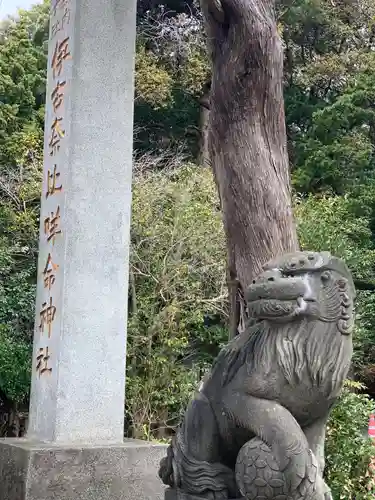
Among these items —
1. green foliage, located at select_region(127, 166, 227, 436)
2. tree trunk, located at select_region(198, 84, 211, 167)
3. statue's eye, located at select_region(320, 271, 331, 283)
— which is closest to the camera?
statue's eye, located at select_region(320, 271, 331, 283)

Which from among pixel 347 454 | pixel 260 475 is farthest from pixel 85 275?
pixel 347 454

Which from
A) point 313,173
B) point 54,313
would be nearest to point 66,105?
point 54,313

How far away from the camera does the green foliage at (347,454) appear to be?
513cm

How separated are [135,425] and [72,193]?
228 inches

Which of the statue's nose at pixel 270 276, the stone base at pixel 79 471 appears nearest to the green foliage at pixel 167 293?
the stone base at pixel 79 471

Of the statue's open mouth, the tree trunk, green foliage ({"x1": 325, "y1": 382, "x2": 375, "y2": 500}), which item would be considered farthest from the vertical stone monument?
the tree trunk

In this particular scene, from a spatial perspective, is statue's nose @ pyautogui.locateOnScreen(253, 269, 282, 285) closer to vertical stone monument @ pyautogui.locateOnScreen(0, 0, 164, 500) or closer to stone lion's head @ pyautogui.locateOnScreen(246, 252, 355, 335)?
stone lion's head @ pyautogui.locateOnScreen(246, 252, 355, 335)

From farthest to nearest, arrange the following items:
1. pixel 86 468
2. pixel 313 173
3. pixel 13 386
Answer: pixel 313 173
pixel 13 386
pixel 86 468

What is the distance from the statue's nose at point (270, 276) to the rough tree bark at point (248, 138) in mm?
1698

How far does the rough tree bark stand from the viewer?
3.87m

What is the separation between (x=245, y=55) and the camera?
401 centimetres

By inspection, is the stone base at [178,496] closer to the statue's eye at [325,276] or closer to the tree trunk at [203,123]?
the statue's eye at [325,276]

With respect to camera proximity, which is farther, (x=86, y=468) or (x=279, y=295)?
(x=86, y=468)

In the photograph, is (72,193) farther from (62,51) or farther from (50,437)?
(50,437)
